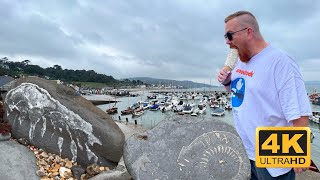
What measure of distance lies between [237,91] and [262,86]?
0.30m

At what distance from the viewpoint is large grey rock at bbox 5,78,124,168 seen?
7.80 metres

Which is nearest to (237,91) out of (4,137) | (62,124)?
(62,124)

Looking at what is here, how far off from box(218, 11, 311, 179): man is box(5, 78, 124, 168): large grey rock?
544 centimetres

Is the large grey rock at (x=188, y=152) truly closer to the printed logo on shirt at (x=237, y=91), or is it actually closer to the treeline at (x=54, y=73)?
the printed logo on shirt at (x=237, y=91)

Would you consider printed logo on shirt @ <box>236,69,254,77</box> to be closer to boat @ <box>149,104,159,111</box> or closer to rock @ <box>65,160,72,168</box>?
rock @ <box>65,160,72,168</box>

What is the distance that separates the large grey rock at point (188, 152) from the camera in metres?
4.96

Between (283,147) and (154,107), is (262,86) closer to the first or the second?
(283,147)

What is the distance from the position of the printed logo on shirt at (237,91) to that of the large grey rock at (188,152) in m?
2.28

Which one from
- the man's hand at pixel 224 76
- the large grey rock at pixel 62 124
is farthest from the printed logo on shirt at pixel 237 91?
the large grey rock at pixel 62 124

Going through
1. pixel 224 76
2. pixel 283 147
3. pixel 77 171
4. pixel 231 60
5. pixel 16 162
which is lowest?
pixel 77 171

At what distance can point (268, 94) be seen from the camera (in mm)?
2484

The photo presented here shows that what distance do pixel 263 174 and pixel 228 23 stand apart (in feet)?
3.78

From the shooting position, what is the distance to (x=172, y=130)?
18.4 feet

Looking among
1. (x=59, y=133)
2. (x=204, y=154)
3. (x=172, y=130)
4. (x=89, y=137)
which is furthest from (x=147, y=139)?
(x=59, y=133)
